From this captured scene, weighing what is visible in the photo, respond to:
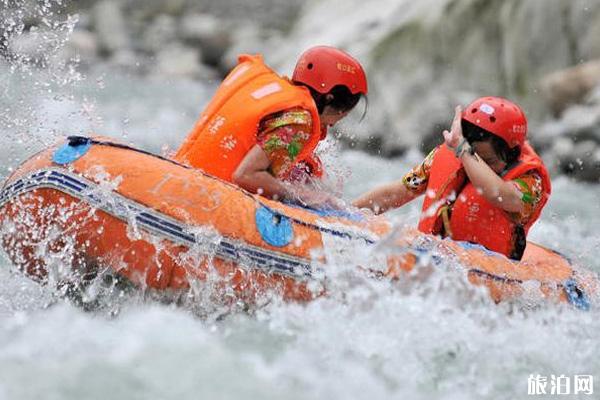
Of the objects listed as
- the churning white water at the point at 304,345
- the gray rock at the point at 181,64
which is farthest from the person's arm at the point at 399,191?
the gray rock at the point at 181,64

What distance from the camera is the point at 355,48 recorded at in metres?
11.6

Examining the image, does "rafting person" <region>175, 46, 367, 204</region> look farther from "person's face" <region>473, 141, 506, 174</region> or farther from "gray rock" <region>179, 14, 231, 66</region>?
"gray rock" <region>179, 14, 231, 66</region>

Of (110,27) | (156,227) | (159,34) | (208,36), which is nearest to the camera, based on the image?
(156,227)

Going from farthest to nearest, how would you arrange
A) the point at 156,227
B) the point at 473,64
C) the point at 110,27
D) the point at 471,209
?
1. the point at 110,27
2. the point at 473,64
3. the point at 471,209
4. the point at 156,227

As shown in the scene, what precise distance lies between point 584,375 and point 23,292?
2571 millimetres

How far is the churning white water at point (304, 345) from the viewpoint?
12.6ft

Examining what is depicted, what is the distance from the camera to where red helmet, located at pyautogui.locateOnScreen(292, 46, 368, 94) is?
4.88 metres

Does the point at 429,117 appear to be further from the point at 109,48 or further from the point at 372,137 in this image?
the point at 109,48

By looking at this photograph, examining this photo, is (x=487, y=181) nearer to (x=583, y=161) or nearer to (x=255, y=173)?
(x=255, y=173)

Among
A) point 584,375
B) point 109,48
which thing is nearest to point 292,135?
point 584,375

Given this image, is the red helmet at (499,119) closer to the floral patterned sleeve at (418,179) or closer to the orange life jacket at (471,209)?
the orange life jacket at (471,209)

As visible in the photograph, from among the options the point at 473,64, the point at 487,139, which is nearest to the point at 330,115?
the point at 487,139

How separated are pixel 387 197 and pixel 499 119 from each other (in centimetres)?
89

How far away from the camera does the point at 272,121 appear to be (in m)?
4.74
